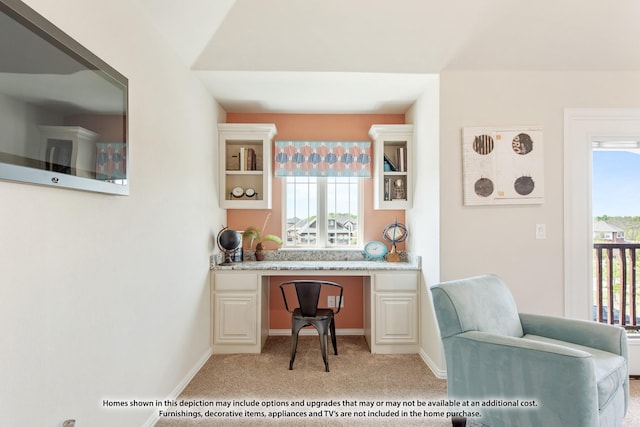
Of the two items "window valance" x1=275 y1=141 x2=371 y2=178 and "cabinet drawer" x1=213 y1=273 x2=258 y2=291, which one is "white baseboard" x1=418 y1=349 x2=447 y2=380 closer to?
"cabinet drawer" x1=213 y1=273 x2=258 y2=291

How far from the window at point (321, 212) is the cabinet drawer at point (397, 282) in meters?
0.78

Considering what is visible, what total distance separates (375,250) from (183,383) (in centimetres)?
206

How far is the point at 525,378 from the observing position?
1.54 metres

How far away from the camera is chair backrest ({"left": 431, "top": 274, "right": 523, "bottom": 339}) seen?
5.86ft

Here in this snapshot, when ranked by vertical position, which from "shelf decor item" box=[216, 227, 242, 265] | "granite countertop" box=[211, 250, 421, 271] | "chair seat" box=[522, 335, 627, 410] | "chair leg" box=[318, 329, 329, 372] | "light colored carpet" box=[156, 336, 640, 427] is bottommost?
"light colored carpet" box=[156, 336, 640, 427]

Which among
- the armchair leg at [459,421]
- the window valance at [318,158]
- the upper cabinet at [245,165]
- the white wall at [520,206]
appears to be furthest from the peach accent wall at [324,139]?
the armchair leg at [459,421]

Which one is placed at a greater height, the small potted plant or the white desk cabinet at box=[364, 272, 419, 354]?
the small potted plant

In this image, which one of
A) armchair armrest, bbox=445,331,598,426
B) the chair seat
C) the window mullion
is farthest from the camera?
the window mullion

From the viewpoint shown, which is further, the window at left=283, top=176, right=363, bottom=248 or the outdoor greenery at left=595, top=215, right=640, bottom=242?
the window at left=283, top=176, right=363, bottom=248

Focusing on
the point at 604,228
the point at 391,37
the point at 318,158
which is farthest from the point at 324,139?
the point at 604,228

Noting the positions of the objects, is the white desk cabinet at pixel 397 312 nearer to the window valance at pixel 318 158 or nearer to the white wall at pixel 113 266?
the window valance at pixel 318 158

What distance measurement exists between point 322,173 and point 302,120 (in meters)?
0.65

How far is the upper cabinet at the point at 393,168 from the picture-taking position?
3.22 meters

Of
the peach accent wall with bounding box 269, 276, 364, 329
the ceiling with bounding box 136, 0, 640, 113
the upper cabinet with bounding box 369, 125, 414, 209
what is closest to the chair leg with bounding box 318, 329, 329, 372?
the peach accent wall with bounding box 269, 276, 364, 329
